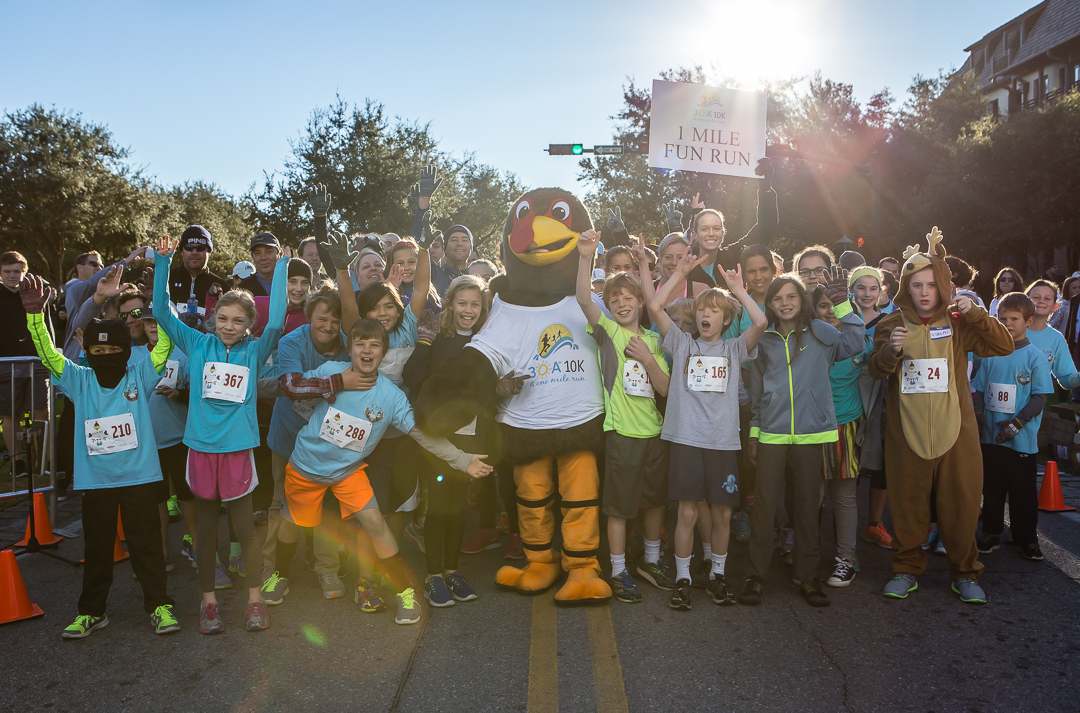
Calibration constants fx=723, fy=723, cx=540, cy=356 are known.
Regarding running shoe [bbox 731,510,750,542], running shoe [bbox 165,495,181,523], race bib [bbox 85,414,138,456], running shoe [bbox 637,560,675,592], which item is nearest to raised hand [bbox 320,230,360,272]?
race bib [bbox 85,414,138,456]

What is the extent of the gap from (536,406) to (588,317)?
611 millimetres

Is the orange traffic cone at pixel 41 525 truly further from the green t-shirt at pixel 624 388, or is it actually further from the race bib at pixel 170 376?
the green t-shirt at pixel 624 388

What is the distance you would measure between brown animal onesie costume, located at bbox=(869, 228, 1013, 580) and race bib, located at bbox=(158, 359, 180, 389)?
167 inches

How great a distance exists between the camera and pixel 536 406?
4270mm

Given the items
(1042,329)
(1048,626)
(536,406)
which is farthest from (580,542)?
(1042,329)

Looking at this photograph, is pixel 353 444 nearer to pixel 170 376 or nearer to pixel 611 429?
pixel 170 376

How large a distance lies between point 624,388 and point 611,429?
0.84 ft

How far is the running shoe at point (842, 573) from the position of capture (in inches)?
170

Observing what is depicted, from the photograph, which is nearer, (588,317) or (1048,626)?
(1048,626)

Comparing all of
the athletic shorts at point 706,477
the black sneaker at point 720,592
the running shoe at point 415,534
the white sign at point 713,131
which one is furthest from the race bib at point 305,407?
the white sign at point 713,131

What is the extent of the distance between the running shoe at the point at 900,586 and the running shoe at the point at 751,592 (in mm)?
735

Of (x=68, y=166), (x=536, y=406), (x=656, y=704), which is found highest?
(x=68, y=166)

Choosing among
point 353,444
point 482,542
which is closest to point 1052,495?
point 482,542

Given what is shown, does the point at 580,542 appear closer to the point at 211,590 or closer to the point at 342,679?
the point at 342,679
